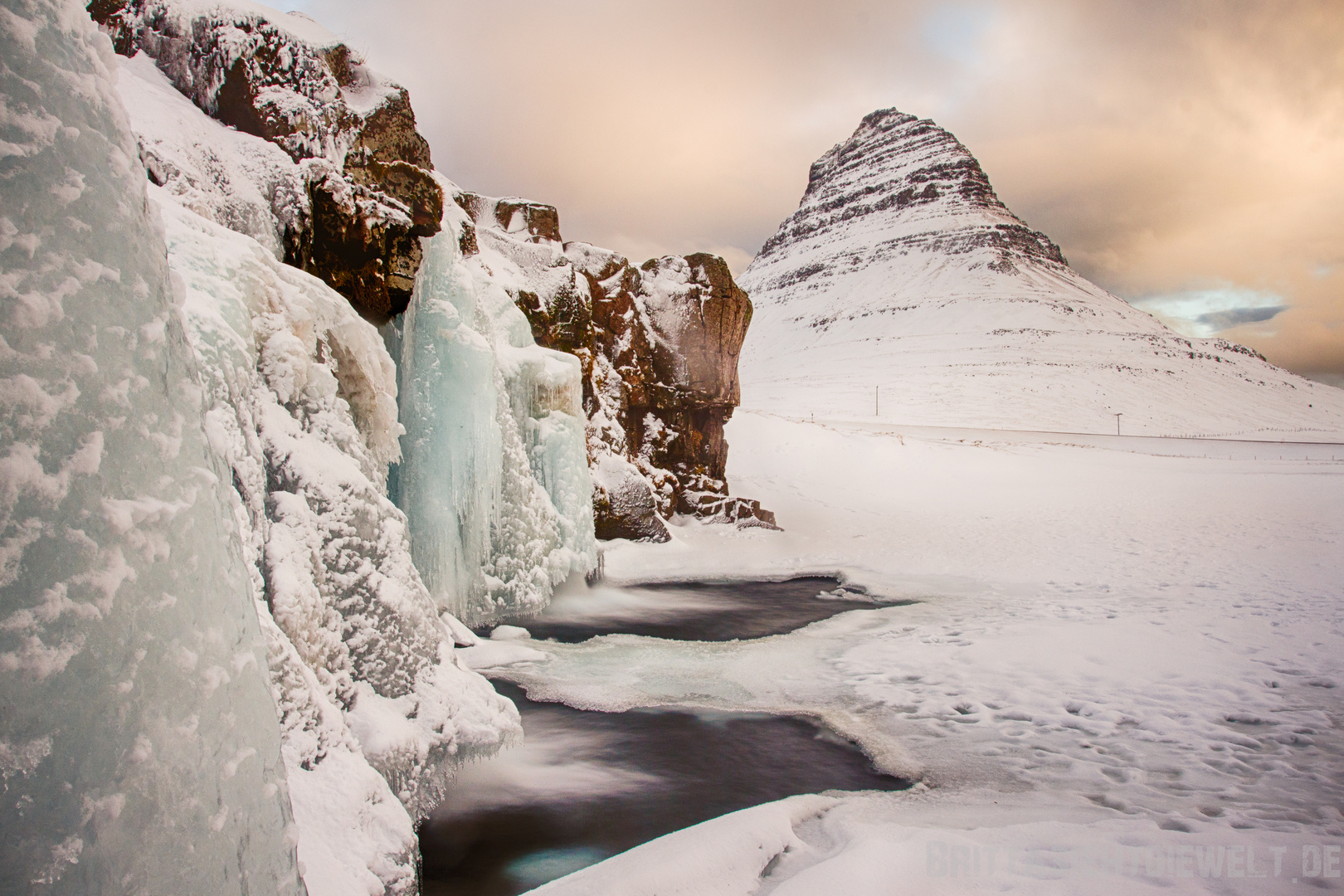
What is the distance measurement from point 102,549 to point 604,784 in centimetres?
362

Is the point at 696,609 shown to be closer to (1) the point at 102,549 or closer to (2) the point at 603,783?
(2) the point at 603,783

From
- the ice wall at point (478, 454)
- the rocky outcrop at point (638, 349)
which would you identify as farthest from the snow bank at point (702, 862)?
the rocky outcrop at point (638, 349)

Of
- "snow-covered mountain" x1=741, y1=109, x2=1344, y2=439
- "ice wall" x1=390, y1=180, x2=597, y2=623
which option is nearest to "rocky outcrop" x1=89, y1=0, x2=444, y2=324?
"ice wall" x1=390, y1=180, x2=597, y2=623

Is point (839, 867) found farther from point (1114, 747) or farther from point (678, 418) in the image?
point (678, 418)

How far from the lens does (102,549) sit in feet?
3.71

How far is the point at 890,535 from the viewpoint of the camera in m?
14.0

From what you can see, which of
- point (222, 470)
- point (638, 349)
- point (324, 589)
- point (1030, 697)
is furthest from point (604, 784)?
point (638, 349)

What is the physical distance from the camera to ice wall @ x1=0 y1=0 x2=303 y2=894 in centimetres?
102

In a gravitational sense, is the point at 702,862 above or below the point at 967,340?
below

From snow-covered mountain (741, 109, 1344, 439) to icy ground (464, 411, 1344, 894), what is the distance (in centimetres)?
3321

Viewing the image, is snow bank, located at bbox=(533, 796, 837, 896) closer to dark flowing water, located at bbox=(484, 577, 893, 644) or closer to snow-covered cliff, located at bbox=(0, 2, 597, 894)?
snow-covered cliff, located at bbox=(0, 2, 597, 894)

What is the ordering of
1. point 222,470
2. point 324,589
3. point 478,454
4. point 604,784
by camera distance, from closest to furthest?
1. point 222,470
2. point 324,589
3. point 604,784
4. point 478,454

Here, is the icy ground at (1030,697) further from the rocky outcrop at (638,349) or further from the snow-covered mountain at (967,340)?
the snow-covered mountain at (967,340)

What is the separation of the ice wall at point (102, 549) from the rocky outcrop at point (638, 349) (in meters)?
9.52
